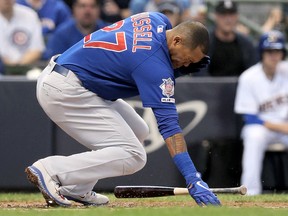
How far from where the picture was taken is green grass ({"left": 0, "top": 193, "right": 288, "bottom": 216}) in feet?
21.8

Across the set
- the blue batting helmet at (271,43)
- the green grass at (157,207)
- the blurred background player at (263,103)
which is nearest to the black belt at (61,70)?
the green grass at (157,207)

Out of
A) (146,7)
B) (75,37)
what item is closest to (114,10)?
(146,7)

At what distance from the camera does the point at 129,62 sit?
7219mm

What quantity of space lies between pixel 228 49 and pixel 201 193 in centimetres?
535

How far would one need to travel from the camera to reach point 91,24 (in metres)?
11.9

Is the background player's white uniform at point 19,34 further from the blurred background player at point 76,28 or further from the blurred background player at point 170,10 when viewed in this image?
the blurred background player at point 170,10

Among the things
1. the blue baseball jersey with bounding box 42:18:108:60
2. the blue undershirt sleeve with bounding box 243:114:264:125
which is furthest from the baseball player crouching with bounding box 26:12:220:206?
the blue baseball jersey with bounding box 42:18:108:60

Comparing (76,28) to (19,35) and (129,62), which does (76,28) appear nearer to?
(19,35)

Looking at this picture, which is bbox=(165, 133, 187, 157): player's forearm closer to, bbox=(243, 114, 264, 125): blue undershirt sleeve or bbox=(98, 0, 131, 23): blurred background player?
bbox=(243, 114, 264, 125): blue undershirt sleeve

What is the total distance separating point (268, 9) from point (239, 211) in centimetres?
883

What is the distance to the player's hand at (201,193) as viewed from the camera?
23.0 ft

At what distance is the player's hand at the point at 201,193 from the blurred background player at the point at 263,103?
3759mm

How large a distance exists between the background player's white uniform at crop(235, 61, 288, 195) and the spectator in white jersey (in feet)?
9.34

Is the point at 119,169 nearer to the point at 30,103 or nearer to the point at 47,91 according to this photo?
the point at 47,91
